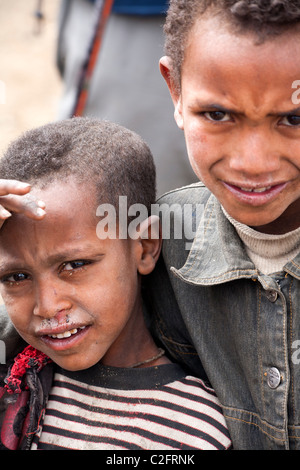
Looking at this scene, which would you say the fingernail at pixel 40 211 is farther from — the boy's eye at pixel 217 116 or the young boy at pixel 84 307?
the boy's eye at pixel 217 116

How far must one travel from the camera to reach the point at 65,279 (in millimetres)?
1471

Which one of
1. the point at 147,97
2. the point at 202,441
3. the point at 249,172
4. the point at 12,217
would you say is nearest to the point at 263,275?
the point at 249,172

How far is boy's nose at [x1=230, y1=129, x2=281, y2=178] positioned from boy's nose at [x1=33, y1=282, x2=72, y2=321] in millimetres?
483

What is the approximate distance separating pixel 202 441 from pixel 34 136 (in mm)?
804

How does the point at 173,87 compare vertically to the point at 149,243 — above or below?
above

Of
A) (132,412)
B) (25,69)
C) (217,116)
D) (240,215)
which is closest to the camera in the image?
(217,116)

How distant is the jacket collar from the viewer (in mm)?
1496

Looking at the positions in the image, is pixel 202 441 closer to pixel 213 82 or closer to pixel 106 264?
pixel 106 264

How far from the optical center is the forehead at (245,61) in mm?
1183

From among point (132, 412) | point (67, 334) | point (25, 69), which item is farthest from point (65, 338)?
point (25, 69)

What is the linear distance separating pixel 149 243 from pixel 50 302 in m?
0.32

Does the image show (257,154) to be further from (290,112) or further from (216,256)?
(216,256)

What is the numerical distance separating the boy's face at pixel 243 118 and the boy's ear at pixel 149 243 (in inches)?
9.5
